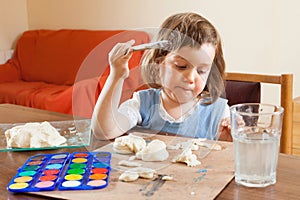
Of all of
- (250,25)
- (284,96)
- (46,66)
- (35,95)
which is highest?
(250,25)

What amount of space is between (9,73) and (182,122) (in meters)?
2.82

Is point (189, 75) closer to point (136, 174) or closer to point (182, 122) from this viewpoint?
point (182, 122)

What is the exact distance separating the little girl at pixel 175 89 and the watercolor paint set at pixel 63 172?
103mm

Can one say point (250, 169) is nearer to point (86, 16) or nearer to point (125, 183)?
point (125, 183)

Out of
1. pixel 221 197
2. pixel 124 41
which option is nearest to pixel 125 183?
pixel 221 197

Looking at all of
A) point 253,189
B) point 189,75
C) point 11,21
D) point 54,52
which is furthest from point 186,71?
point 11,21

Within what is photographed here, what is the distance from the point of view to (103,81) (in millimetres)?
873

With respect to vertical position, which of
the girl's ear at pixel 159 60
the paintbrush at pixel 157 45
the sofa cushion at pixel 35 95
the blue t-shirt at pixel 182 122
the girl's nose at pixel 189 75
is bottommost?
the sofa cushion at pixel 35 95

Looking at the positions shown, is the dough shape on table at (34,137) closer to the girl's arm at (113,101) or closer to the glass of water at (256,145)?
the girl's arm at (113,101)

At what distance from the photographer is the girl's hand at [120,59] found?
33.0 inches

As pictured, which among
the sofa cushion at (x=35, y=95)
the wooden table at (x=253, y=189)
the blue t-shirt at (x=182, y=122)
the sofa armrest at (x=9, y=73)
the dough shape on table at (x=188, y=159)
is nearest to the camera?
the wooden table at (x=253, y=189)

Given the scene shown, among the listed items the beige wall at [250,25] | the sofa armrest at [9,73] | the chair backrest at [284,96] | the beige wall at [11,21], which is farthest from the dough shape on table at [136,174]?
the beige wall at [11,21]

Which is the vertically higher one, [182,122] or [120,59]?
[120,59]

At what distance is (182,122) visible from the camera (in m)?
0.93
